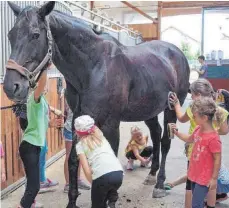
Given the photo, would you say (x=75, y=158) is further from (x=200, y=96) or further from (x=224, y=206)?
(x=224, y=206)

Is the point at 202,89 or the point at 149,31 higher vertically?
the point at 149,31

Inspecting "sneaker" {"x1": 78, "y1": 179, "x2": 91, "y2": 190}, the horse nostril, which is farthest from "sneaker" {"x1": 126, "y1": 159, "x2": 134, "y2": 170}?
the horse nostril

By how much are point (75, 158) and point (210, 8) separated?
12.3 m

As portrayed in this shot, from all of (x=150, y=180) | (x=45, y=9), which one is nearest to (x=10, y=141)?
(x=150, y=180)

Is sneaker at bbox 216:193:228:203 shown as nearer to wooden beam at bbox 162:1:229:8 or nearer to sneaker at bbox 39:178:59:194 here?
sneaker at bbox 39:178:59:194

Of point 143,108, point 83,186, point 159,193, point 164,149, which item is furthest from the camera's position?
point 164,149

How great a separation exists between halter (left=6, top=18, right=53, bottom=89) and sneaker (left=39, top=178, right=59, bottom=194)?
6.00ft

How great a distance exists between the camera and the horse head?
2250mm

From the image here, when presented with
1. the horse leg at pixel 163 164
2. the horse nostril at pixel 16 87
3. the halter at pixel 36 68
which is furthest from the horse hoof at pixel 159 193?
the horse nostril at pixel 16 87

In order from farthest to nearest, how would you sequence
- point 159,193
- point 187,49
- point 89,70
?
1. point 187,49
2. point 159,193
3. point 89,70

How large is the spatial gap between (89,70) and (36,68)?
Result: 20.9 inches

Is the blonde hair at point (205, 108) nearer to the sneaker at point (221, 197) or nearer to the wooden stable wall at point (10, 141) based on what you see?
the sneaker at point (221, 197)

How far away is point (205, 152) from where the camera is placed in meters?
2.61

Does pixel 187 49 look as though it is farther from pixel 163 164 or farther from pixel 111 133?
pixel 111 133
